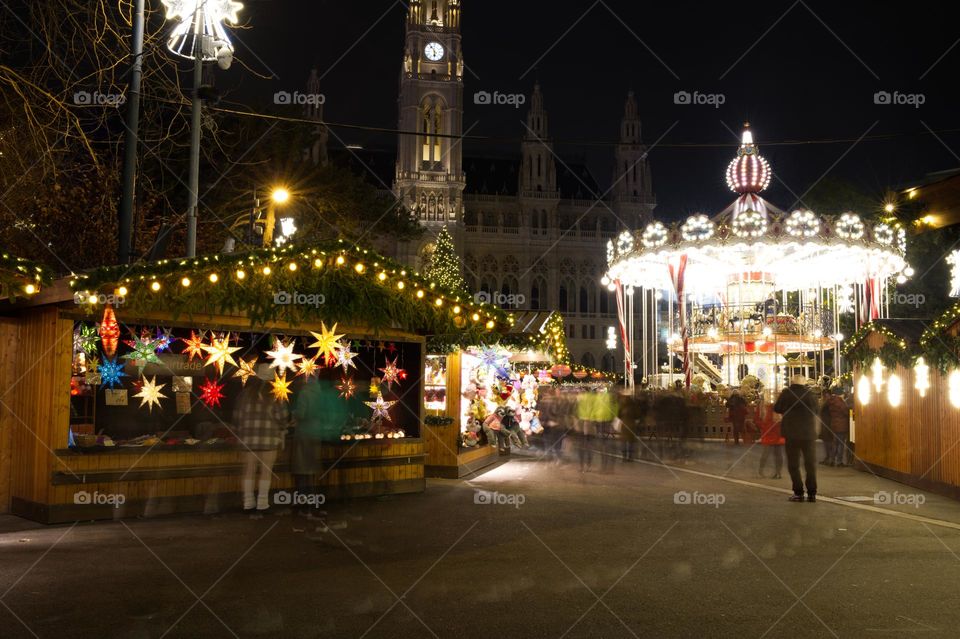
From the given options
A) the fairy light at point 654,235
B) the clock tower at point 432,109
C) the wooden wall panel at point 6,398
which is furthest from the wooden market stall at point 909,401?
the clock tower at point 432,109

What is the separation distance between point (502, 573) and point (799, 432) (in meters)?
6.18

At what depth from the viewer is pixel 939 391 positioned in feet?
39.6

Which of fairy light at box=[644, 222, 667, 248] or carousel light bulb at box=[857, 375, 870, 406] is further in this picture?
fairy light at box=[644, 222, 667, 248]

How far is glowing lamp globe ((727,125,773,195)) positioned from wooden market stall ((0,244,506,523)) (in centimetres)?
1331

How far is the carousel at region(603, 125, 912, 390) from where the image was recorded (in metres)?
21.3

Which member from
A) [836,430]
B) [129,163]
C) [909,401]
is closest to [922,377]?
[909,401]

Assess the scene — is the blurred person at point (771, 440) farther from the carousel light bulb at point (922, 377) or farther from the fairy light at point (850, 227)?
the fairy light at point (850, 227)

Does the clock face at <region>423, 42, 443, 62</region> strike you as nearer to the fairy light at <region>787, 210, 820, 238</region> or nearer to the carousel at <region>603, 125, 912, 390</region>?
the carousel at <region>603, 125, 912, 390</region>

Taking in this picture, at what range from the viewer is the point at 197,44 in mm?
11461

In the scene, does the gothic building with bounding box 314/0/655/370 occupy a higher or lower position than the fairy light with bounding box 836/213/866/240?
higher

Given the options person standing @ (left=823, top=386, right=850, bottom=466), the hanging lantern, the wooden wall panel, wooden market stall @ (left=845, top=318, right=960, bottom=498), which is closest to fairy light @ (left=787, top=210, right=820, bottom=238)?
wooden market stall @ (left=845, top=318, right=960, bottom=498)

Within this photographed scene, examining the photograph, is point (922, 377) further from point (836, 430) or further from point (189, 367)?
point (189, 367)

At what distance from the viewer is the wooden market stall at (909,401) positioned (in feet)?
38.1

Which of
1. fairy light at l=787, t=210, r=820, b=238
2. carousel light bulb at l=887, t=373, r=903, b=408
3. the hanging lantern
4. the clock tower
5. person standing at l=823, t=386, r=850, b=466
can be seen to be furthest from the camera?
the clock tower
